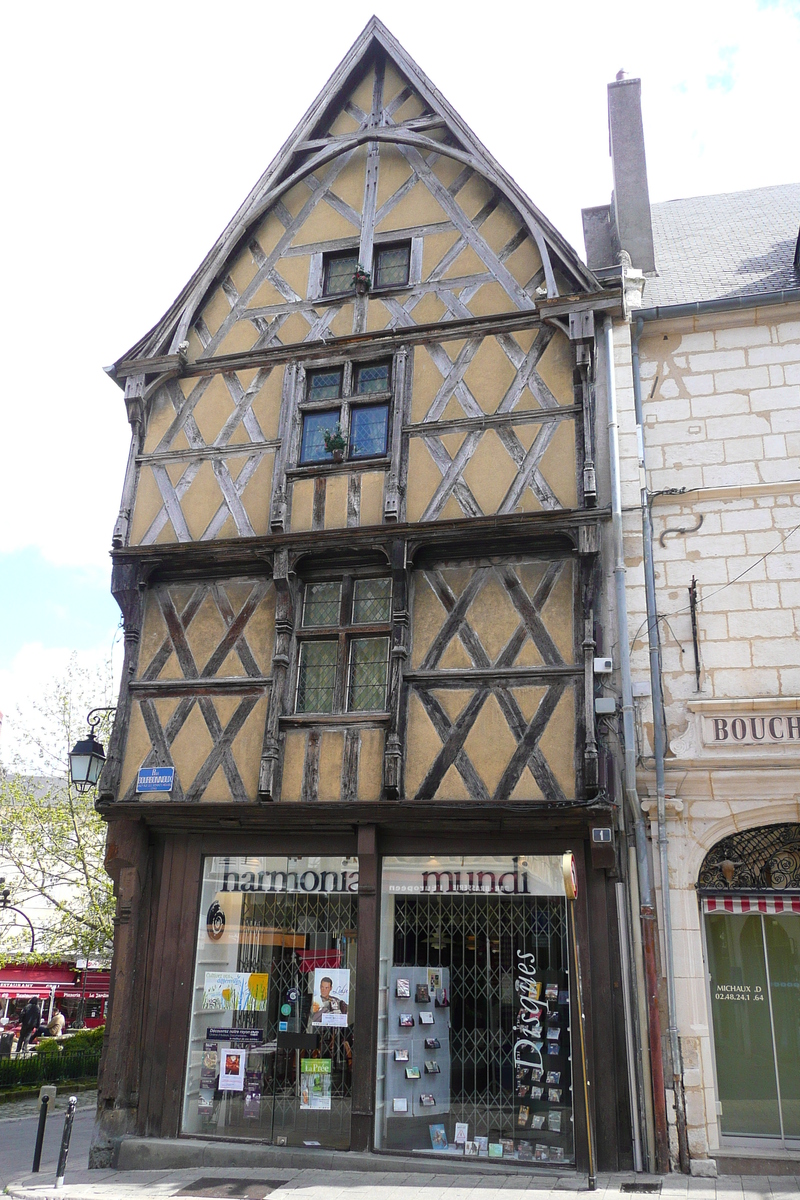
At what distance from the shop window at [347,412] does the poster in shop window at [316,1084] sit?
18.5ft

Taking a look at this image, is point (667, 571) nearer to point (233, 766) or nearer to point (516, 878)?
point (516, 878)

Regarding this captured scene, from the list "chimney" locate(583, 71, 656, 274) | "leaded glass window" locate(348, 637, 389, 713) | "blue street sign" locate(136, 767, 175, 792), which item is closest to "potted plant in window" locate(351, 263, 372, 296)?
"chimney" locate(583, 71, 656, 274)

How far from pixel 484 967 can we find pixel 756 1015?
2248mm

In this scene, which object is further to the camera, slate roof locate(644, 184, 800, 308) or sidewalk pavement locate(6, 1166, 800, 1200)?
slate roof locate(644, 184, 800, 308)

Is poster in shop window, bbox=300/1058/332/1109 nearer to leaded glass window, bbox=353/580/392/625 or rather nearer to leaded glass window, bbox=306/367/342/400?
leaded glass window, bbox=353/580/392/625

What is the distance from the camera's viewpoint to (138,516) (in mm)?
10273

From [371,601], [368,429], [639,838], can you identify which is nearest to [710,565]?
[639,838]

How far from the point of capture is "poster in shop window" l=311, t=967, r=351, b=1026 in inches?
336

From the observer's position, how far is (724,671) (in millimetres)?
8539

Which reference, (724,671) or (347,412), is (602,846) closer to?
(724,671)

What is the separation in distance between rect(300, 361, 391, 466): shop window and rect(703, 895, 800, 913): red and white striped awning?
16.9 feet

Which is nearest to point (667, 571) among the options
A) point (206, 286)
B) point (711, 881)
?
point (711, 881)

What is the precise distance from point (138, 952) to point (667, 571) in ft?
20.0

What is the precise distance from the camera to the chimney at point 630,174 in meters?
10.7
